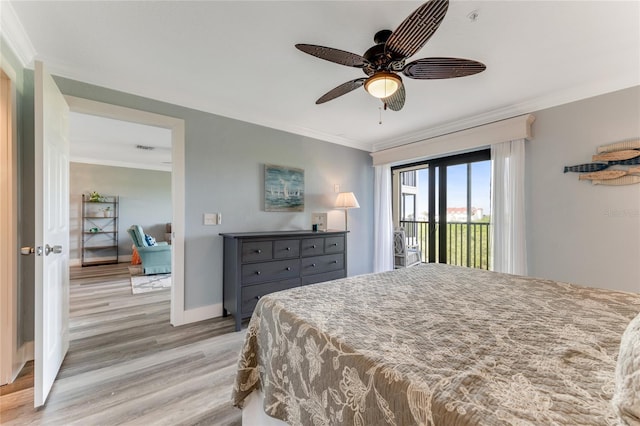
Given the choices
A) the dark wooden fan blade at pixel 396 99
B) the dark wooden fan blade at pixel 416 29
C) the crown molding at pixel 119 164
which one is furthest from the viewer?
the crown molding at pixel 119 164

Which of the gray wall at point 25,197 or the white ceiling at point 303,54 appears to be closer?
the white ceiling at point 303,54

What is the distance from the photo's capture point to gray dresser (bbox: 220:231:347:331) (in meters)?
2.64

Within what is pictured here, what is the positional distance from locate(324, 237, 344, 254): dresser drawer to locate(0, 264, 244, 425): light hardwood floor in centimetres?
140

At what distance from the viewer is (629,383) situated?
0.52 m

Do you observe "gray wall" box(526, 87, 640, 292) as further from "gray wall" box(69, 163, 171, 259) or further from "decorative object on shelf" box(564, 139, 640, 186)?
"gray wall" box(69, 163, 171, 259)

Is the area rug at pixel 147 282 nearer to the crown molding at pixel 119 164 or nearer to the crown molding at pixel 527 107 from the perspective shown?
the crown molding at pixel 119 164

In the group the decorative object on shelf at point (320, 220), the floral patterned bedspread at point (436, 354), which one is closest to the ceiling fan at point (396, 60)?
the floral patterned bedspread at point (436, 354)

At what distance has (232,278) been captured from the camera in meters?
2.74

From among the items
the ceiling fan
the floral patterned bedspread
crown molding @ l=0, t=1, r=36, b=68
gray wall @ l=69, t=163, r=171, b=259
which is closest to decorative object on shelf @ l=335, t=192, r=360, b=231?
the ceiling fan

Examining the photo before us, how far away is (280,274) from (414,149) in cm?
261

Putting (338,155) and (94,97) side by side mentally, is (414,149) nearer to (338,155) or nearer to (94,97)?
(338,155)

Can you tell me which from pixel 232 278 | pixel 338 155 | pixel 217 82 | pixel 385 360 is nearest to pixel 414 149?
pixel 338 155

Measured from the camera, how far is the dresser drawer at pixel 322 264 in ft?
10.2

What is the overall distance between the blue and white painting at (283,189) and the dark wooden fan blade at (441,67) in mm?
2104
